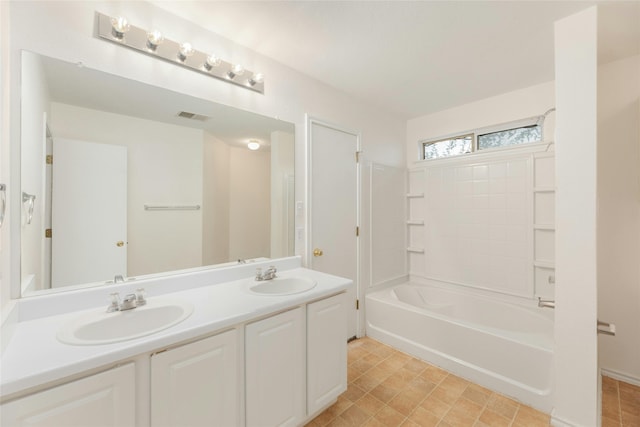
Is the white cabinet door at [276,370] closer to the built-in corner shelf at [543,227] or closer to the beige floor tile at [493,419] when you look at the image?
the beige floor tile at [493,419]

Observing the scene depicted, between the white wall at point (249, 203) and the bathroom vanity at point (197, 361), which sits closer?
the bathroom vanity at point (197, 361)

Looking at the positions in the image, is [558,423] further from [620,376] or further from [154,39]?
[154,39]

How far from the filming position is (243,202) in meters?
1.93

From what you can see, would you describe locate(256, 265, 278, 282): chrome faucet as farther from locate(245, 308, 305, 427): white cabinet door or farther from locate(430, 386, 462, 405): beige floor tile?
locate(430, 386, 462, 405): beige floor tile

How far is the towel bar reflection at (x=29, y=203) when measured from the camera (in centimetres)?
117

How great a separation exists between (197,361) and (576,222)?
6.93 ft

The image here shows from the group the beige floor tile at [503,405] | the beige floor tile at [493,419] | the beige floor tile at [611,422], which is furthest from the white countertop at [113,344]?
the beige floor tile at [611,422]

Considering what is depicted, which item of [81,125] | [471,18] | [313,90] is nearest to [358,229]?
[313,90]

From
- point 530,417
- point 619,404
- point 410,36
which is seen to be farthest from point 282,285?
point 619,404

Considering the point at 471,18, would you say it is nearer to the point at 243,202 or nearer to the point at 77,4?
the point at 243,202

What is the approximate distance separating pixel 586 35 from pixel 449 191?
1658 millimetres

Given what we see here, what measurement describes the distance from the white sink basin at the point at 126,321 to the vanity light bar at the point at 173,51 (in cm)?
135

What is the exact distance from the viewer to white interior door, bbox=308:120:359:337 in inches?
91.4

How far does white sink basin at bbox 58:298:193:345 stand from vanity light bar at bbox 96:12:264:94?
53.0 inches
